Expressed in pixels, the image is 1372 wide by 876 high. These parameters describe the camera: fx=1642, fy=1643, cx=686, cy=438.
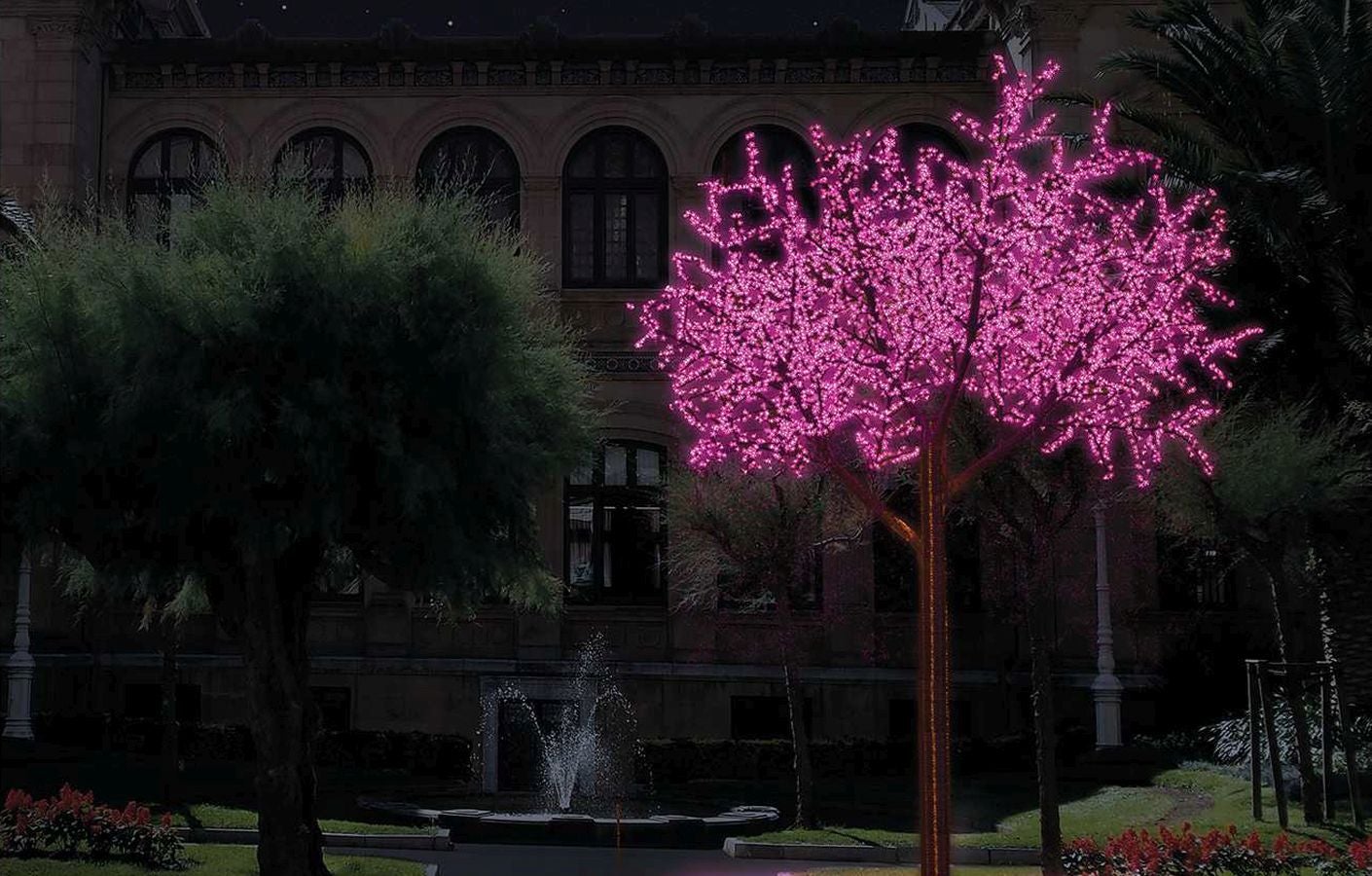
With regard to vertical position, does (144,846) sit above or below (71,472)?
below

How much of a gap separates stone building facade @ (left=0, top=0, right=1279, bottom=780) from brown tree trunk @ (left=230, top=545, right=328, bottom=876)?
44.8 feet

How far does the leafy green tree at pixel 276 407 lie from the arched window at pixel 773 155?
1642cm

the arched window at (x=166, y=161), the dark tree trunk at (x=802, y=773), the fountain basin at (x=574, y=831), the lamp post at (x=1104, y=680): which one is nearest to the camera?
the fountain basin at (x=574, y=831)

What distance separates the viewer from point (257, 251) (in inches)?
599

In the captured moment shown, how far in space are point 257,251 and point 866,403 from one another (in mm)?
5851

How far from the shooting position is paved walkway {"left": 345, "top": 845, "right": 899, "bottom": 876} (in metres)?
18.1

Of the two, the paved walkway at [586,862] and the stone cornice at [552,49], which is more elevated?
the stone cornice at [552,49]

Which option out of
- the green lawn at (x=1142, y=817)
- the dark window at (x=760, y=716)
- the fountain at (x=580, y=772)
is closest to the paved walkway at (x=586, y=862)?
the fountain at (x=580, y=772)

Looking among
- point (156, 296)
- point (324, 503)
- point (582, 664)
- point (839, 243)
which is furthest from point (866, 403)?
point (582, 664)

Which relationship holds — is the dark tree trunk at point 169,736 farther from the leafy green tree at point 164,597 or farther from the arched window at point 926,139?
the arched window at point 926,139

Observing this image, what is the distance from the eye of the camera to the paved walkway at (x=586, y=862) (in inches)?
712

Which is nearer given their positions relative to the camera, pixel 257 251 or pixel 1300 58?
pixel 257 251

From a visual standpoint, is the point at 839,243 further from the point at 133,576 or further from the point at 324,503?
the point at 133,576

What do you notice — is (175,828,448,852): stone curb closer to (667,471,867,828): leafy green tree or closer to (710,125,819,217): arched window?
(667,471,867,828): leafy green tree
